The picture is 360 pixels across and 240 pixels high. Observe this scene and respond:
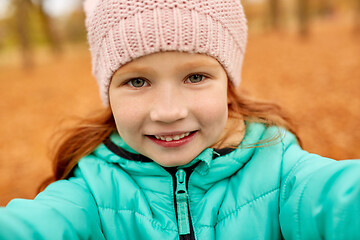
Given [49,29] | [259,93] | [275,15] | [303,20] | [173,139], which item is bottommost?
[259,93]

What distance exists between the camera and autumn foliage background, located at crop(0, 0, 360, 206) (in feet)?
16.6

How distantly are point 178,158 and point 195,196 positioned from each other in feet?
0.85

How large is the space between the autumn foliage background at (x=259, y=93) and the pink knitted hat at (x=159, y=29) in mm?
915

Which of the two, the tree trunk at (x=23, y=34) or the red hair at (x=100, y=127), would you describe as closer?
the red hair at (x=100, y=127)

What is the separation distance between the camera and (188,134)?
1.67 m

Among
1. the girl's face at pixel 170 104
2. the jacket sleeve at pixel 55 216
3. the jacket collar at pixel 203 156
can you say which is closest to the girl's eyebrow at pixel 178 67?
the girl's face at pixel 170 104

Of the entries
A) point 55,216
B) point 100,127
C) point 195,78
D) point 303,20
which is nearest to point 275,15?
point 303,20

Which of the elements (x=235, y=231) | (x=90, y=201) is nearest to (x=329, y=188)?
(x=235, y=231)

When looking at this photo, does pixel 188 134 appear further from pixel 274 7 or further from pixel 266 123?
pixel 274 7

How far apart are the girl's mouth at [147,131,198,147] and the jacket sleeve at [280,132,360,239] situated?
1.85 feet

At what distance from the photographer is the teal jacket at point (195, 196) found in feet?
4.64

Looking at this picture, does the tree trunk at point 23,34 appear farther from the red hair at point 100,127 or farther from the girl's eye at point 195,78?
the girl's eye at point 195,78

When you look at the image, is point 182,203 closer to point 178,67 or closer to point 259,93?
point 178,67

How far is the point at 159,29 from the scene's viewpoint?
1546mm
